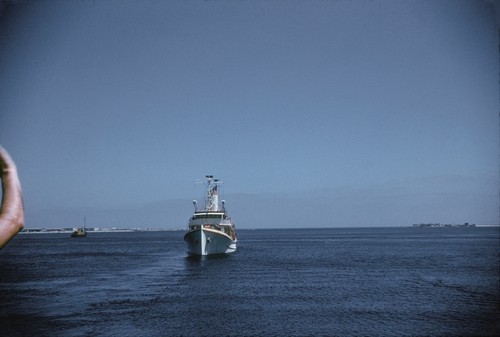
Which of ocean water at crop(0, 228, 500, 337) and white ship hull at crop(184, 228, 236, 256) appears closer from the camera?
ocean water at crop(0, 228, 500, 337)

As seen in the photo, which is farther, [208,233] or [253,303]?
[208,233]

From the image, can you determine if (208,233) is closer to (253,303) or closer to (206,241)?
(206,241)

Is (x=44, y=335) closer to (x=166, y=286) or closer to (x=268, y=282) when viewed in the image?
(x=166, y=286)

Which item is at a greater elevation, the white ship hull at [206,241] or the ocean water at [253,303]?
the white ship hull at [206,241]

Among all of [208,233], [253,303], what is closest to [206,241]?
[208,233]

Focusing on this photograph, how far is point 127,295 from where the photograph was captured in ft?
125

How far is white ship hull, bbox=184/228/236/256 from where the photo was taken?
2606 inches

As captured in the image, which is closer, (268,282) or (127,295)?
(127,295)

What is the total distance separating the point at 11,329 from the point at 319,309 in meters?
21.9

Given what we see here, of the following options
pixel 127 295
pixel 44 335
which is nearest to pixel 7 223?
pixel 44 335

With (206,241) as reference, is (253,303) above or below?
below

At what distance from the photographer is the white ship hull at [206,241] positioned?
217 feet

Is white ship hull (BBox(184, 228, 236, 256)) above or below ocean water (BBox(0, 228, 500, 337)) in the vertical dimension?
above

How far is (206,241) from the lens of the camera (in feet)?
221
